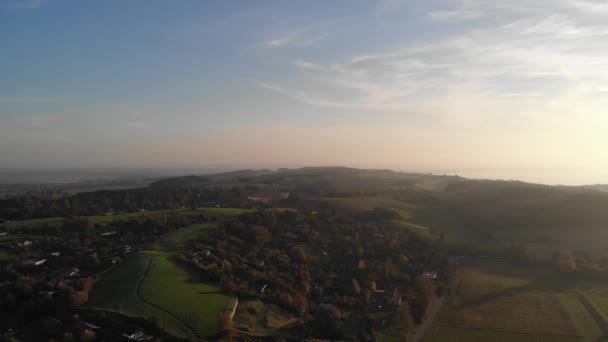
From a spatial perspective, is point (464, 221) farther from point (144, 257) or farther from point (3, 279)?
point (3, 279)

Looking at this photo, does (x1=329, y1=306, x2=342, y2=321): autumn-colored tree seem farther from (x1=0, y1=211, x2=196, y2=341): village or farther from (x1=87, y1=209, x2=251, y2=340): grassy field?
(x1=0, y1=211, x2=196, y2=341): village

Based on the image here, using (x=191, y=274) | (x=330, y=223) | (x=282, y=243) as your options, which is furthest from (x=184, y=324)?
(x=330, y=223)

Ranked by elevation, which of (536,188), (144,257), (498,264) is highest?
(536,188)

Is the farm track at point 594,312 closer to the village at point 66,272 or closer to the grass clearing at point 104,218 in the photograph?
the village at point 66,272

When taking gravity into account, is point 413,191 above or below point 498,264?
above

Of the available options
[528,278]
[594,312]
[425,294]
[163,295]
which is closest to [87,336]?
[163,295]

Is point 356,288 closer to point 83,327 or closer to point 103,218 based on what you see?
point 83,327

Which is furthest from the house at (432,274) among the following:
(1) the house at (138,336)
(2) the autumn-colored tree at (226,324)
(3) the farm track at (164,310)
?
(1) the house at (138,336)
